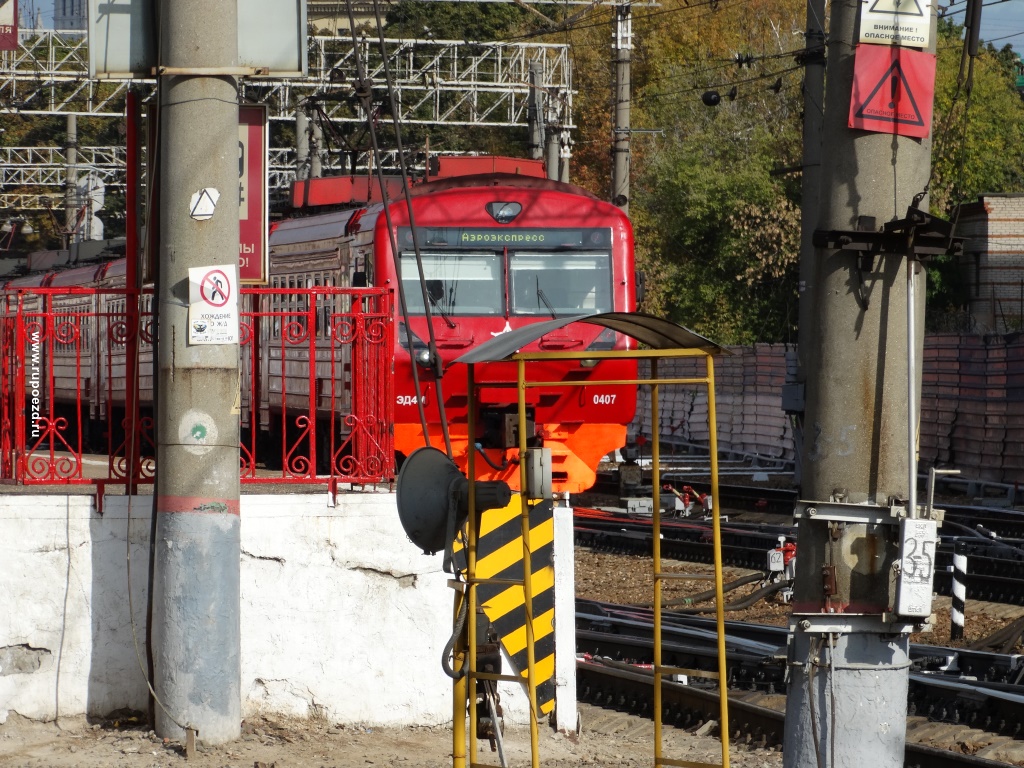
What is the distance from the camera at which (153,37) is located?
7953mm

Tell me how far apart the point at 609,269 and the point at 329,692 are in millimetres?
7436

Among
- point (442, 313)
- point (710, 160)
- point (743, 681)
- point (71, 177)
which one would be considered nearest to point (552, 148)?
point (71, 177)

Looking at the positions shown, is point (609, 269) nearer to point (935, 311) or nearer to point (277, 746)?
point (277, 746)

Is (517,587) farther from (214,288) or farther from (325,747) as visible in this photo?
(214,288)

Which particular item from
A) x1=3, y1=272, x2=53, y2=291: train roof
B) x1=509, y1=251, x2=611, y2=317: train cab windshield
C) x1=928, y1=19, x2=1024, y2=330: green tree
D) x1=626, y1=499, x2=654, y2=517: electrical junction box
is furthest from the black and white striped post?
x1=928, y1=19, x2=1024, y2=330: green tree

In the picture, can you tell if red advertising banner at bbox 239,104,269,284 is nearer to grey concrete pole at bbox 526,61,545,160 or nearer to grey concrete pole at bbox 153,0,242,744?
grey concrete pole at bbox 153,0,242,744

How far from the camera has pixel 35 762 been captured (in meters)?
7.35

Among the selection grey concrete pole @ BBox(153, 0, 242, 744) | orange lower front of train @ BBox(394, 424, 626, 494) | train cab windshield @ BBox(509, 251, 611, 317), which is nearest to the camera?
grey concrete pole @ BBox(153, 0, 242, 744)

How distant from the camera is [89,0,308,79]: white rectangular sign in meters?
7.91

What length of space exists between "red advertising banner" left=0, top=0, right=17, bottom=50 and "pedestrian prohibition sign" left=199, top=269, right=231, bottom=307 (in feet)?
43.4

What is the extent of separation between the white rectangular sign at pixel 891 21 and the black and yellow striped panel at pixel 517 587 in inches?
133

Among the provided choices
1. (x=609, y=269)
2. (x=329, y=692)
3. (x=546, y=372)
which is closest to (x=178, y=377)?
(x=329, y=692)

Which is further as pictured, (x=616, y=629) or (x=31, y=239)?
(x=31, y=239)

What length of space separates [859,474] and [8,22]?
18.0 metres
